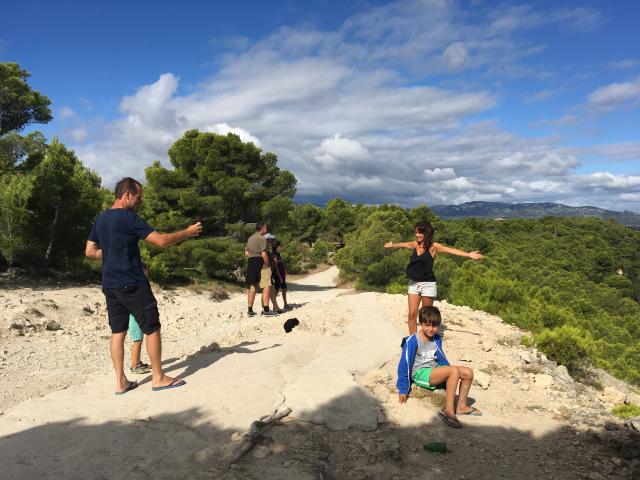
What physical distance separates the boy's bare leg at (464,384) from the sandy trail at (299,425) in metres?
0.13

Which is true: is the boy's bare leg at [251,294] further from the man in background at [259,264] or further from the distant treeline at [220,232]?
the distant treeline at [220,232]

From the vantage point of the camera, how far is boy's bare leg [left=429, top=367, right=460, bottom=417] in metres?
4.11

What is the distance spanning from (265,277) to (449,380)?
218 inches

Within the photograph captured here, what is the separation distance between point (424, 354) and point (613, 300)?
36.0 meters

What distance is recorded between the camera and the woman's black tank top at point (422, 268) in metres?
6.11

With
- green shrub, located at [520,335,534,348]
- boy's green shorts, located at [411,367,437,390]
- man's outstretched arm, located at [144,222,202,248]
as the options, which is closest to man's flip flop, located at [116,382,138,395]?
man's outstretched arm, located at [144,222,202,248]

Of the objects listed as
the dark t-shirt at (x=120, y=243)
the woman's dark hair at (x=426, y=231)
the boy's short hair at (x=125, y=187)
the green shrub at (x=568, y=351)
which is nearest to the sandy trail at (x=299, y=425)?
the dark t-shirt at (x=120, y=243)

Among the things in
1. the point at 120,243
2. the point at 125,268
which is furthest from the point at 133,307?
the point at 120,243

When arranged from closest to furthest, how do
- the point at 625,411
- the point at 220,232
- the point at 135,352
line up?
1. the point at 135,352
2. the point at 625,411
3. the point at 220,232

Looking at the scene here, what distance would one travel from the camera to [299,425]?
12.7 feet

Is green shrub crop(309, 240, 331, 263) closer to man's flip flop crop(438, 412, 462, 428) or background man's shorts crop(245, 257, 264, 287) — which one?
background man's shorts crop(245, 257, 264, 287)

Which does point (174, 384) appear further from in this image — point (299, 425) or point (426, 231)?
point (426, 231)

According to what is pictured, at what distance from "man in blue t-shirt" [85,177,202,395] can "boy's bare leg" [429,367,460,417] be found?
8.93 ft

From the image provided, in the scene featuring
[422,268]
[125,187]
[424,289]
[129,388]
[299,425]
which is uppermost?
[125,187]
